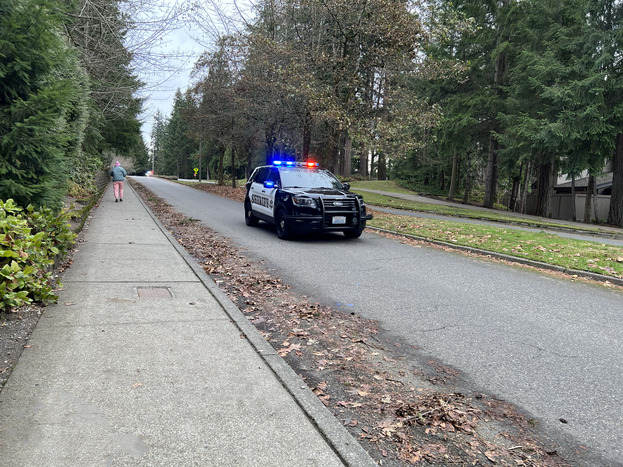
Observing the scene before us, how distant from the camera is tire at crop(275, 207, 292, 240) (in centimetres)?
1123

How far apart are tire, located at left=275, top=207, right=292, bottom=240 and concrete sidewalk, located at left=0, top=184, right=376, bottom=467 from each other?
578 centimetres

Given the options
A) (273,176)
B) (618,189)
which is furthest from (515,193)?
(273,176)

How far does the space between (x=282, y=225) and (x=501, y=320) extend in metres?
6.77

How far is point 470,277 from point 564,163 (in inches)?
805

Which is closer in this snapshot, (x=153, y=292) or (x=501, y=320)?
(x=501, y=320)

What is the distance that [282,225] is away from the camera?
11.4 meters

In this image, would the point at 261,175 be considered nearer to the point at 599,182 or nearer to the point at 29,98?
the point at 29,98

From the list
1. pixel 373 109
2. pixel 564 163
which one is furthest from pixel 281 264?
pixel 564 163

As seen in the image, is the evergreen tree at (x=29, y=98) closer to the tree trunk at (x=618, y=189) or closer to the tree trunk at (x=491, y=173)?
the tree trunk at (x=618, y=189)

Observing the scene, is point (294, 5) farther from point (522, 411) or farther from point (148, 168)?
point (148, 168)

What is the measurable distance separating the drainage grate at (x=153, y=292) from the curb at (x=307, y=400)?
88 cm

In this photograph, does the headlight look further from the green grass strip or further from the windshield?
the green grass strip

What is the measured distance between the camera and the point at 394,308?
588 centimetres

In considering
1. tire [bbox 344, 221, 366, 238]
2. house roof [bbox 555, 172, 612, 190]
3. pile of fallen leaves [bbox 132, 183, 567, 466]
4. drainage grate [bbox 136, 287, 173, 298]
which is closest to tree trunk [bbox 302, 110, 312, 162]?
tire [bbox 344, 221, 366, 238]
